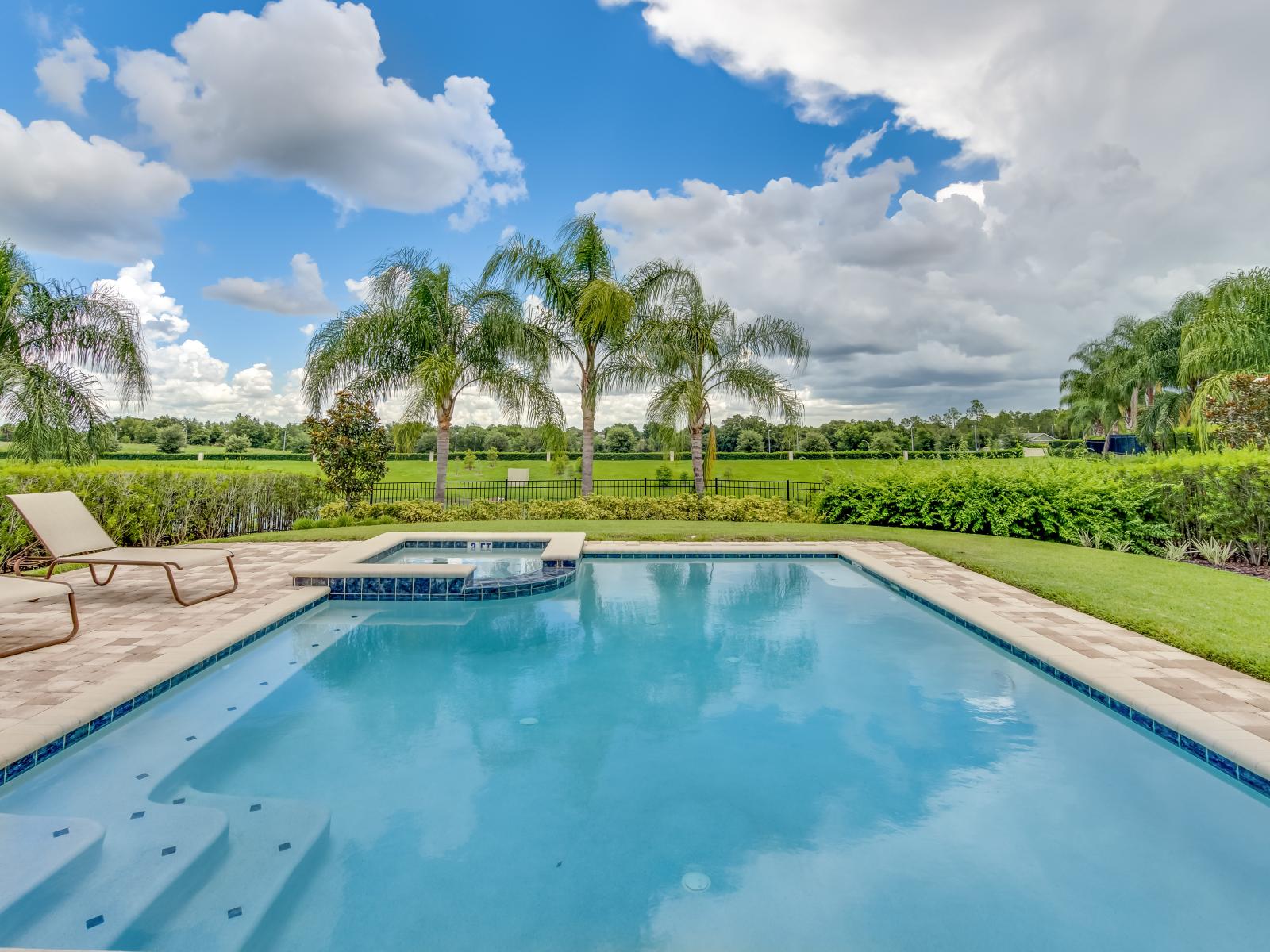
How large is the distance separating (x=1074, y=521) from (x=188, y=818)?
1232 centimetres

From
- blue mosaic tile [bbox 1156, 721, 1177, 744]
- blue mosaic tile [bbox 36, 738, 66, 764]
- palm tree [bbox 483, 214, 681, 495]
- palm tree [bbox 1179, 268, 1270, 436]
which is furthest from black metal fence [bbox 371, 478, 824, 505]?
blue mosaic tile [bbox 36, 738, 66, 764]

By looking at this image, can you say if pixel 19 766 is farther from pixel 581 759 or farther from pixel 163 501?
pixel 163 501

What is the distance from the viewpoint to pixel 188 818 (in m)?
2.92

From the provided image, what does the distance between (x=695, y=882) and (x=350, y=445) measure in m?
13.7

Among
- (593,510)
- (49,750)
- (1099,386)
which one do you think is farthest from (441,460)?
(1099,386)

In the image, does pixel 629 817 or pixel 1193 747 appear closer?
pixel 629 817

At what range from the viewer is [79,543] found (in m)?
6.20

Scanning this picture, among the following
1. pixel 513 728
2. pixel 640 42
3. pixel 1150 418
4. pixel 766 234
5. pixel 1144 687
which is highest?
pixel 640 42

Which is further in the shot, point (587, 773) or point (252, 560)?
point (252, 560)

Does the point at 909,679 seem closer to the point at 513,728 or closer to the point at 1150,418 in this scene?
the point at 513,728

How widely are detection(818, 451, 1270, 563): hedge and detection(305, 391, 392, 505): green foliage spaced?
10.8 metres

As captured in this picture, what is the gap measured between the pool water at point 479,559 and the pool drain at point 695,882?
559 cm

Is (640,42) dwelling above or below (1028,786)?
above

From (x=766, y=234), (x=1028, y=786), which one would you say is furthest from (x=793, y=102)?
(x=1028, y=786)
